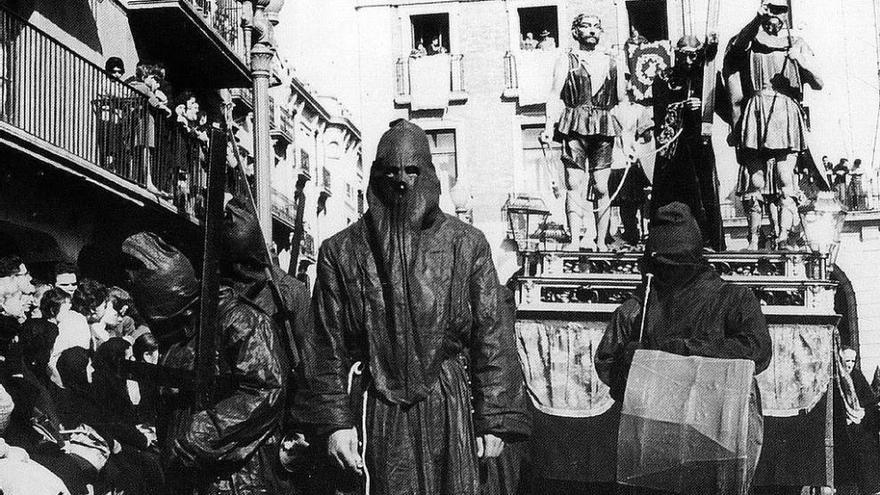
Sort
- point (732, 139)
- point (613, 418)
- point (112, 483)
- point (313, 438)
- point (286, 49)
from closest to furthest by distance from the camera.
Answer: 1. point (313, 438)
2. point (112, 483)
3. point (613, 418)
4. point (732, 139)
5. point (286, 49)

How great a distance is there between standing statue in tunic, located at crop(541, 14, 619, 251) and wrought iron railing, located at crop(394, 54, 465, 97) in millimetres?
4405

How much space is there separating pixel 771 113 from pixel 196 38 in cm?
681

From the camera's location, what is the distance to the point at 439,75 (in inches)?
645

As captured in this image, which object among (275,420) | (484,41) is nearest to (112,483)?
(275,420)

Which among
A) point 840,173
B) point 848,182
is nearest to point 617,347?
point 840,173

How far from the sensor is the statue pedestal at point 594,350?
8.64m

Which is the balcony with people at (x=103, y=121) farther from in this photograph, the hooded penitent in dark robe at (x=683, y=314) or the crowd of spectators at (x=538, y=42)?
the hooded penitent in dark robe at (x=683, y=314)

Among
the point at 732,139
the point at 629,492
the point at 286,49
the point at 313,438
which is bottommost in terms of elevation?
the point at 629,492

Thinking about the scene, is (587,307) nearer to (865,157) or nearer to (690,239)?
(690,239)

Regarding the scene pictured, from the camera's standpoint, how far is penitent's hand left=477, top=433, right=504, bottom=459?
4.69m

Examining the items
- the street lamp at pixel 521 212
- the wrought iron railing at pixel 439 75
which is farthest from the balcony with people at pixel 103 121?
the street lamp at pixel 521 212

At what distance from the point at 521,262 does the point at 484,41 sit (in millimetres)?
6619

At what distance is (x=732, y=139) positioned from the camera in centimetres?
1101

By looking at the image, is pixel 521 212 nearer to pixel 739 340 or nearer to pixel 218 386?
pixel 739 340
